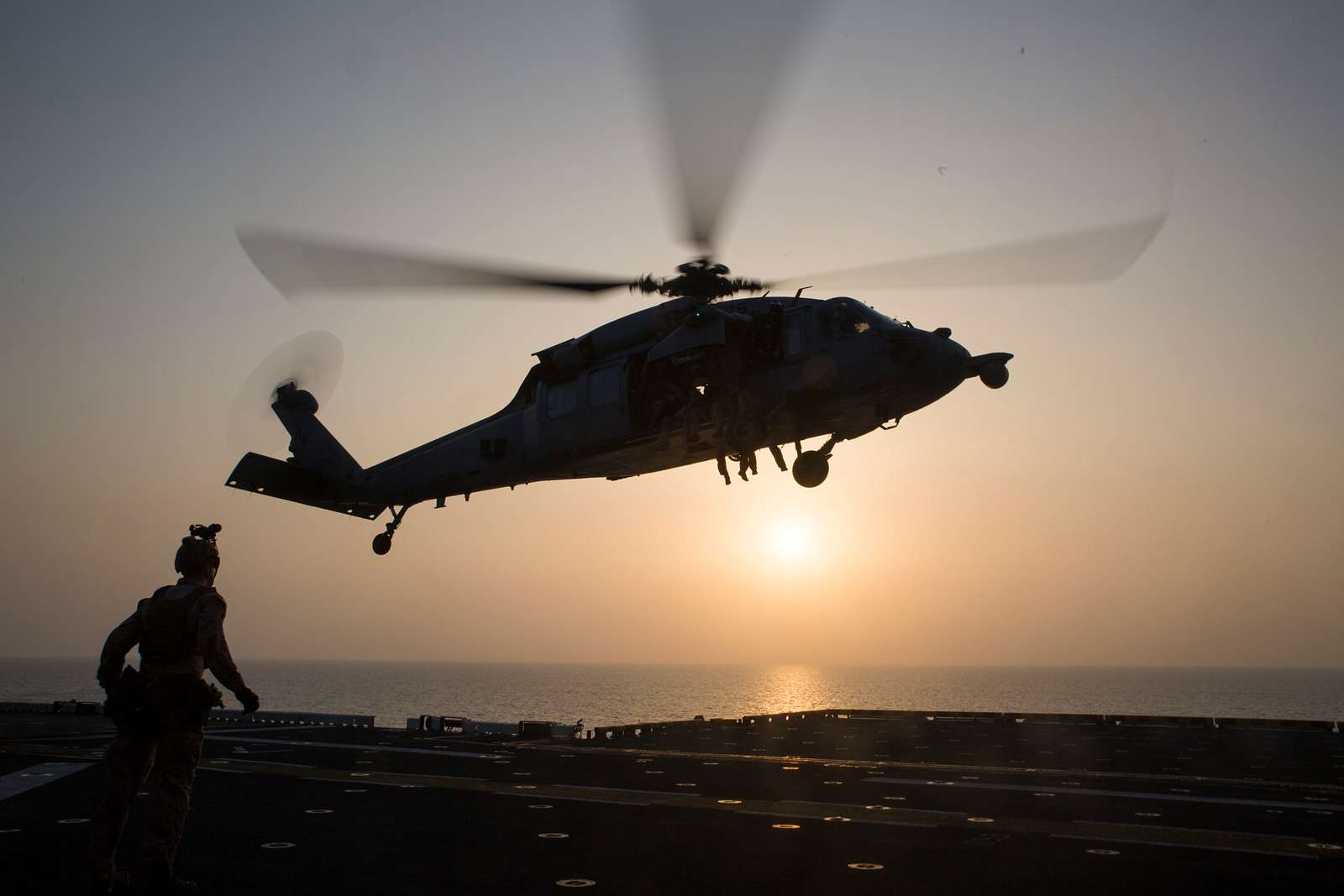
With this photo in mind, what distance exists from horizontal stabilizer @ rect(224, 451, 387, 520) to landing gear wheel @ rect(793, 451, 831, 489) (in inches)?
419

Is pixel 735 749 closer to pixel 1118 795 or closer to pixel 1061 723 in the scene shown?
pixel 1118 795

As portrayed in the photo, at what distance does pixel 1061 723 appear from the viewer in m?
36.5

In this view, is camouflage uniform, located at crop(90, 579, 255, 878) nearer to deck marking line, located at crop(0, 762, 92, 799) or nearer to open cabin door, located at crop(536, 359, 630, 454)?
deck marking line, located at crop(0, 762, 92, 799)

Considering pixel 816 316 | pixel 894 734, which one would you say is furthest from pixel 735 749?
pixel 816 316

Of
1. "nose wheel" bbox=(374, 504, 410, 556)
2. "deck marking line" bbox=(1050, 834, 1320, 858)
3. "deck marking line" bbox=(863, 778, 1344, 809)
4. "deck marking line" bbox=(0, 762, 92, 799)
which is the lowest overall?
"deck marking line" bbox=(0, 762, 92, 799)

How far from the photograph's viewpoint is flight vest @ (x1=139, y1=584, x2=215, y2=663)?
769 cm

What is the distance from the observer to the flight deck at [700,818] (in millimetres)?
8406

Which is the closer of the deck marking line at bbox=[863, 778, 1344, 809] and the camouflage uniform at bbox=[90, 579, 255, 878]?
the camouflage uniform at bbox=[90, 579, 255, 878]

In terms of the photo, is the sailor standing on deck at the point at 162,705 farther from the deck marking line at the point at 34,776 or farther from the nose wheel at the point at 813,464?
the nose wheel at the point at 813,464

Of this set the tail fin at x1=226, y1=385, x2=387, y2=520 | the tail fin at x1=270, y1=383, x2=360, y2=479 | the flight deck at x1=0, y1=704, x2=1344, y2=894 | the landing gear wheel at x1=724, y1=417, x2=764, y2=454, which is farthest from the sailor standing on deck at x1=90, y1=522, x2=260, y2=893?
the tail fin at x1=270, y1=383, x2=360, y2=479

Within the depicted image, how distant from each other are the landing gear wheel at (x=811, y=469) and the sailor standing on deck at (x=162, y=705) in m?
11.6

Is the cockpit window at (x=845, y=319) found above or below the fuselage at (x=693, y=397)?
above

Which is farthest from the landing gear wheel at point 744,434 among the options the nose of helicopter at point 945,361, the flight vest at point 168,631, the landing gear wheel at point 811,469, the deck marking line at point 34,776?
the deck marking line at point 34,776

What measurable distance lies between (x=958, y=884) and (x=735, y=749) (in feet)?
51.3
